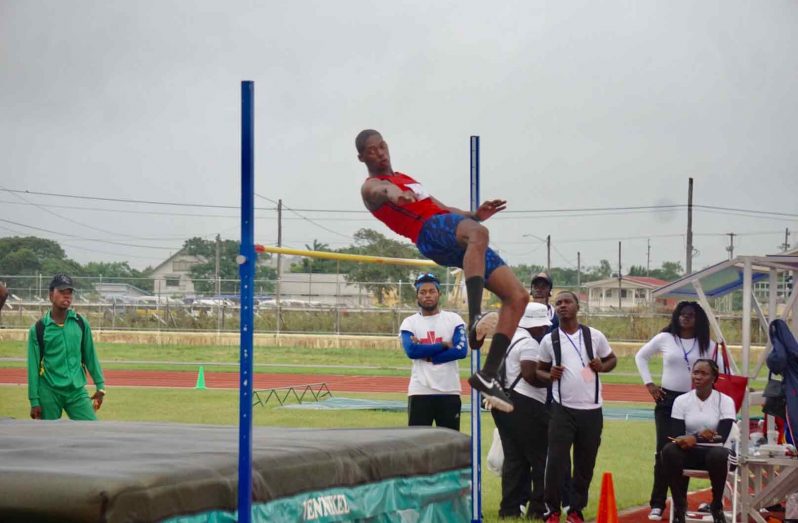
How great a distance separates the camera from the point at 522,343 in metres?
8.05

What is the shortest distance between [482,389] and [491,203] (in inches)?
34.4

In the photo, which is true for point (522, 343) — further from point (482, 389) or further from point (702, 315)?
point (482, 389)

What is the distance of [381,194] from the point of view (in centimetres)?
512

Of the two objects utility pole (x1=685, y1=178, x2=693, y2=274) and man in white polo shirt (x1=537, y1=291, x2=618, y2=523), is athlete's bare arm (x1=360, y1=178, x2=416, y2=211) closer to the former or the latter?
man in white polo shirt (x1=537, y1=291, x2=618, y2=523)

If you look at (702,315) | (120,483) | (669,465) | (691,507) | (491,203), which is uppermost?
(491,203)

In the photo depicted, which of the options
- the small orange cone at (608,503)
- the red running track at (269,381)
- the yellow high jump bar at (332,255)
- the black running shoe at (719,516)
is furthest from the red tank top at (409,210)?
the red running track at (269,381)

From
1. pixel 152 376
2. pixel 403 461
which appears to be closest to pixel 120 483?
pixel 403 461

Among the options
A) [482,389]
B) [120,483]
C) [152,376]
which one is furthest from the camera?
[152,376]

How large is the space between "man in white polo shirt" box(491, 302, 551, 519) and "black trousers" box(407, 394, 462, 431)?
0.30 meters

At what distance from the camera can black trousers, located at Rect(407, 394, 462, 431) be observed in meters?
7.77

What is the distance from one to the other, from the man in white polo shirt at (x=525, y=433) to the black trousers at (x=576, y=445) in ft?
1.18

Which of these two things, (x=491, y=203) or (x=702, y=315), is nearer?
(x=491, y=203)

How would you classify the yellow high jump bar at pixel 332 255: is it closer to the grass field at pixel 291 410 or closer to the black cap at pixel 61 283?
→ the grass field at pixel 291 410

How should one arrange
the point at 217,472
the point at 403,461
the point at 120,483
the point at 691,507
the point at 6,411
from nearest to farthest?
the point at 120,483
the point at 217,472
the point at 403,461
the point at 691,507
the point at 6,411
